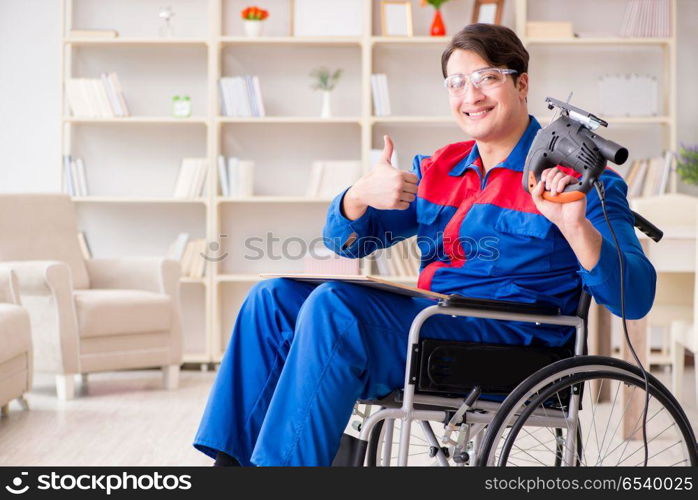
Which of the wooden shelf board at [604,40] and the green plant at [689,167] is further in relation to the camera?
the wooden shelf board at [604,40]

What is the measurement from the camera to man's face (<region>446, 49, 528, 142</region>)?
1761 millimetres

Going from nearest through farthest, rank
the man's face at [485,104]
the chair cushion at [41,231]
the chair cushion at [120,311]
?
the man's face at [485,104] < the chair cushion at [120,311] < the chair cushion at [41,231]

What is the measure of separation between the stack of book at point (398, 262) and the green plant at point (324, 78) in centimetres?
91

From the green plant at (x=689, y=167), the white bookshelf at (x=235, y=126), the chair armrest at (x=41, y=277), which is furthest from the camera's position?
the white bookshelf at (x=235, y=126)

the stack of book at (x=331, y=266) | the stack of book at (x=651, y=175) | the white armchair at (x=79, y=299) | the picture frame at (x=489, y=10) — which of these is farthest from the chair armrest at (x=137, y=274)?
the stack of book at (x=651, y=175)

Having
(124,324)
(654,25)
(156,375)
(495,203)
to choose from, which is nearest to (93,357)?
(124,324)

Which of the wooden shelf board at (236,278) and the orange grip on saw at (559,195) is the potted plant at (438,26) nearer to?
the wooden shelf board at (236,278)

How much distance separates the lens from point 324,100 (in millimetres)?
4719

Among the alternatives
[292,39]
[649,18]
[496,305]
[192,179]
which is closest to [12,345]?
[192,179]

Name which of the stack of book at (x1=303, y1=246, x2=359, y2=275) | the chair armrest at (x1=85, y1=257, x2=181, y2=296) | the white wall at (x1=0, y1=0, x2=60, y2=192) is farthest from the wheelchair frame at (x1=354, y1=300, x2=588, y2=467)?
the white wall at (x1=0, y1=0, x2=60, y2=192)

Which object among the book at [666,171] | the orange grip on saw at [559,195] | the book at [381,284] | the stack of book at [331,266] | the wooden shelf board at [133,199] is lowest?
the wooden shelf board at [133,199]

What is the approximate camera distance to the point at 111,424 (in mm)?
3178

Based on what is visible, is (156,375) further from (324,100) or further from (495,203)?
(495,203)

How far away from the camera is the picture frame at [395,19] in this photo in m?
4.69
